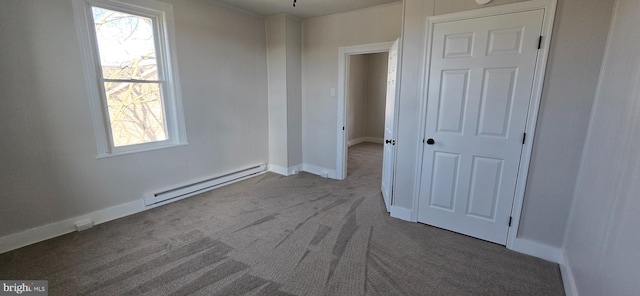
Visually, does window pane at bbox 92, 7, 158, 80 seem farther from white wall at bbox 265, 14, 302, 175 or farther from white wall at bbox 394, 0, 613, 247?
white wall at bbox 394, 0, 613, 247

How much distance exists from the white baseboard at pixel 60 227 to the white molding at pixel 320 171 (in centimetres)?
252

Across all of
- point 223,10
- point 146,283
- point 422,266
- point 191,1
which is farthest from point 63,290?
point 223,10

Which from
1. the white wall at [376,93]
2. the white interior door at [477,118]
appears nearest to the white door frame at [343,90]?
the white interior door at [477,118]

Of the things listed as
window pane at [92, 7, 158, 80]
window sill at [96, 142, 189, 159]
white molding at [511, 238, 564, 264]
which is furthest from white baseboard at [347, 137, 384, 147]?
window pane at [92, 7, 158, 80]

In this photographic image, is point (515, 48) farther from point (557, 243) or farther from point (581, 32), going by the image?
point (557, 243)

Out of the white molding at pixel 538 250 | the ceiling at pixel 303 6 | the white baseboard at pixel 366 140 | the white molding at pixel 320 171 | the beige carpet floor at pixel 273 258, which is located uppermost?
the ceiling at pixel 303 6

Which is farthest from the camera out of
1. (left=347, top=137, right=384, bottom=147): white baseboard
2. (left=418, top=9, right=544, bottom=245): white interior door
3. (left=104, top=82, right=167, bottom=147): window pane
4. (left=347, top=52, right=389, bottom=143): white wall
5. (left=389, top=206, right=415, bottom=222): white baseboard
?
(left=347, top=137, right=384, bottom=147): white baseboard

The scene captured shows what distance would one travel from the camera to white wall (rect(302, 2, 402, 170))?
3703 mm

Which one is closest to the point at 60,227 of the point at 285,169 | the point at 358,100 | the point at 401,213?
the point at 285,169

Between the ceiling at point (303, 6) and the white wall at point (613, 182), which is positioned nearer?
the white wall at point (613, 182)

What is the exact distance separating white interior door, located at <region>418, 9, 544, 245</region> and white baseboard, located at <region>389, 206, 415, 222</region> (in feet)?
0.75

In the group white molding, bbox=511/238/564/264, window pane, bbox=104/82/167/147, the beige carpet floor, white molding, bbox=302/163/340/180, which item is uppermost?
window pane, bbox=104/82/167/147

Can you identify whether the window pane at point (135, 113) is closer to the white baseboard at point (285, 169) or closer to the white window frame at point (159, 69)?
the white window frame at point (159, 69)

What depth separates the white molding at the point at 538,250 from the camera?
2.28 m
